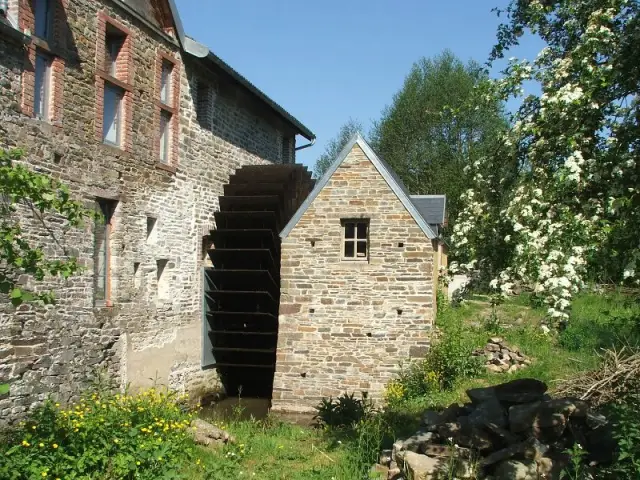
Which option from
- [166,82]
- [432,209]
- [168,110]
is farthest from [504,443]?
[432,209]

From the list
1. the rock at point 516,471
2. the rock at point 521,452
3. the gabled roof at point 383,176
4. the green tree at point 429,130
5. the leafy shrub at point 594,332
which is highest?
the green tree at point 429,130

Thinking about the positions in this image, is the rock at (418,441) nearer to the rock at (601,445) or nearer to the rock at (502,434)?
the rock at (502,434)

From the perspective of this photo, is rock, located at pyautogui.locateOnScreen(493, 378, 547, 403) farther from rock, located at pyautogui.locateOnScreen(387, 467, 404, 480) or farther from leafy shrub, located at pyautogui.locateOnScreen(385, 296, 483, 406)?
leafy shrub, located at pyautogui.locateOnScreen(385, 296, 483, 406)

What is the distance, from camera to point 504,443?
6348 millimetres

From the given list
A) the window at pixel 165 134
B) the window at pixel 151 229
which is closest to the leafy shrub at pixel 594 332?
the window at pixel 151 229

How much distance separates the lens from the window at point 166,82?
1204 centimetres

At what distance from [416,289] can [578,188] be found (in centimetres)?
764

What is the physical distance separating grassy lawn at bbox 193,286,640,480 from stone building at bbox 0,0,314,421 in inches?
93.9

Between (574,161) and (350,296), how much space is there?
322 inches

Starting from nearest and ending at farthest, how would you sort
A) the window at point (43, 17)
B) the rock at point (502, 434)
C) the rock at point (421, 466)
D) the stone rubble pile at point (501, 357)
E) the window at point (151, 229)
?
the rock at point (421, 466), the rock at point (502, 434), the window at point (43, 17), the window at point (151, 229), the stone rubble pile at point (501, 357)

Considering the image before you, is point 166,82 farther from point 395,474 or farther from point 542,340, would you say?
point 542,340

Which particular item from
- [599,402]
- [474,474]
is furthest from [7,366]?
[599,402]

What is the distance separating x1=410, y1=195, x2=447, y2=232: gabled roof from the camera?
1939cm

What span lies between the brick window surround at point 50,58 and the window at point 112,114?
121cm
